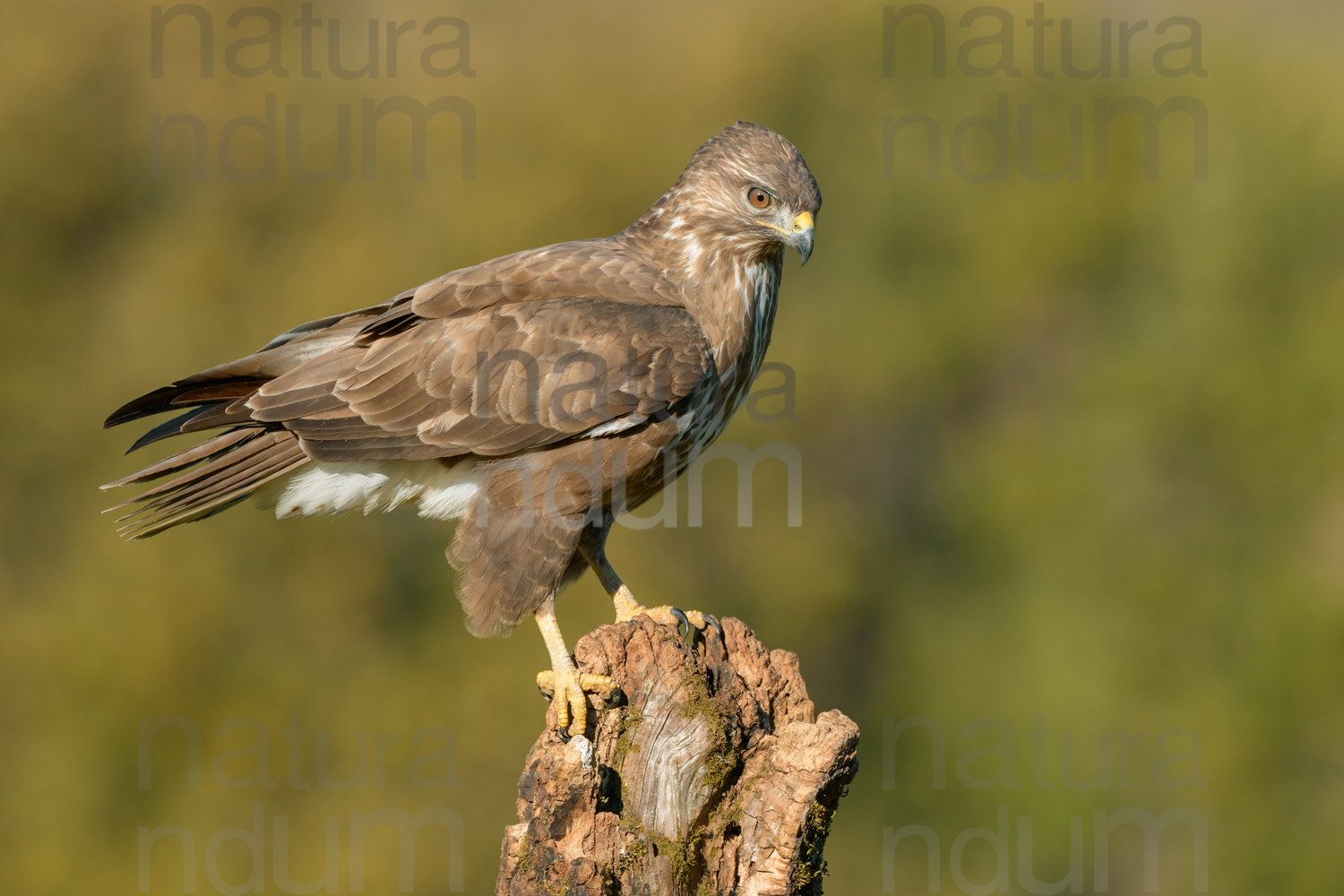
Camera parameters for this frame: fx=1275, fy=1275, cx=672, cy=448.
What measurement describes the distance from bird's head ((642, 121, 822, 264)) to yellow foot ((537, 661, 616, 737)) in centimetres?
205

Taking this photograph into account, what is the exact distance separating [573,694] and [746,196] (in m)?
2.40

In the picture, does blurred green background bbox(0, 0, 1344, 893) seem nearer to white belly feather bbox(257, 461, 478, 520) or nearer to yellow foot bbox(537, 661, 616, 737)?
white belly feather bbox(257, 461, 478, 520)

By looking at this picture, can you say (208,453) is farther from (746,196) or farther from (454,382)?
(746,196)

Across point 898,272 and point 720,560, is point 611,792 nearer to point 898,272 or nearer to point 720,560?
point 720,560

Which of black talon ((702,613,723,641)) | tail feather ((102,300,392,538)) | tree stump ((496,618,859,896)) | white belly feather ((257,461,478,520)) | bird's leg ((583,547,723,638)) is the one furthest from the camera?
white belly feather ((257,461,478,520))

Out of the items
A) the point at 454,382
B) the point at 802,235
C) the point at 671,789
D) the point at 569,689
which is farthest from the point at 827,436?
the point at 671,789

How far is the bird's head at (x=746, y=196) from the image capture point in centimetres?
573

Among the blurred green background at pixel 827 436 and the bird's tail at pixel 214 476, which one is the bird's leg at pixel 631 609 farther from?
the blurred green background at pixel 827 436

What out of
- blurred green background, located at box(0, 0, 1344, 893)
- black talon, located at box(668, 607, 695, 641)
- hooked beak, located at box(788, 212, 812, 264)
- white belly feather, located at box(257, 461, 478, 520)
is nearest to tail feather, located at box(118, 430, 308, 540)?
white belly feather, located at box(257, 461, 478, 520)

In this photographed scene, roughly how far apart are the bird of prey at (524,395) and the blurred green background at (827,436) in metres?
7.06

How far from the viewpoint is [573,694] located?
4.91 meters

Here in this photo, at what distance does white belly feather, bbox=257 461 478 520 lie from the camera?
5.78 meters

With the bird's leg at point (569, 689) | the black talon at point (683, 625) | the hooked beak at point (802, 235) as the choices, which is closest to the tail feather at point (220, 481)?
the bird's leg at point (569, 689)

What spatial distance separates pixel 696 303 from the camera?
5.80 metres
